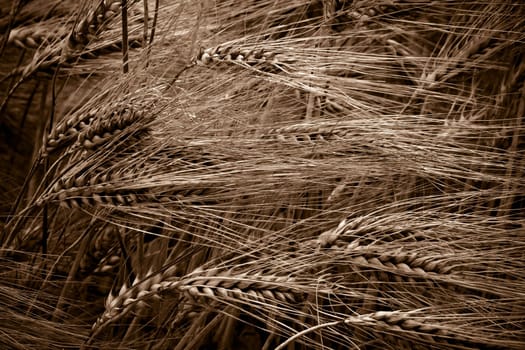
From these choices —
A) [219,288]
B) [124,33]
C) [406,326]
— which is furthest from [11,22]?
[406,326]

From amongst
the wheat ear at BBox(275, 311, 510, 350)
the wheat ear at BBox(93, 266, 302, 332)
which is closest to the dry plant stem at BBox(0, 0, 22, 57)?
the wheat ear at BBox(93, 266, 302, 332)

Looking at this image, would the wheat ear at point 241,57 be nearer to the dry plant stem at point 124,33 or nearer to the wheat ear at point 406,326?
the dry plant stem at point 124,33

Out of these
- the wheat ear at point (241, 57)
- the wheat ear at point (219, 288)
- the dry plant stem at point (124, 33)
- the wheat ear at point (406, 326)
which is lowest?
the wheat ear at point (406, 326)

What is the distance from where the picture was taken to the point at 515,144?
3.82 feet

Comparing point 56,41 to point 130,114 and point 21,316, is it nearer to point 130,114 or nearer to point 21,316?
point 130,114

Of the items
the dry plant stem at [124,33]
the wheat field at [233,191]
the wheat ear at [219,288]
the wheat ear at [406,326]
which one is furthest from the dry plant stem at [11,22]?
the wheat ear at [406,326]

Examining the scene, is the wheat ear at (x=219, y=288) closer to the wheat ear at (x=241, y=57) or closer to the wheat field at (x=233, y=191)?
the wheat field at (x=233, y=191)

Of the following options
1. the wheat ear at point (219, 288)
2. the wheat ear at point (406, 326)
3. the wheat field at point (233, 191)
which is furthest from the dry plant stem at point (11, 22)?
the wheat ear at point (406, 326)

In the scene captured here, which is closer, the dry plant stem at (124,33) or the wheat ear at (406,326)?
the wheat ear at (406,326)

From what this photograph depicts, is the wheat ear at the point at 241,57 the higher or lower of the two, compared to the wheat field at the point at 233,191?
higher

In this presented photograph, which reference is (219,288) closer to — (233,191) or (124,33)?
(233,191)

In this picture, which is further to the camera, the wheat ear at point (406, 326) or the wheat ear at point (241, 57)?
the wheat ear at point (241, 57)

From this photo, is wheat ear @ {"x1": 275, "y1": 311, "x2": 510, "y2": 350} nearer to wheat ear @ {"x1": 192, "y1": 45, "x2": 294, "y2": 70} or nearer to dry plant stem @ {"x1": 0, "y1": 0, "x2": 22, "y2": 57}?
wheat ear @ {"x1": 192, "y1": 45, "x2": 294, "y2": 70}

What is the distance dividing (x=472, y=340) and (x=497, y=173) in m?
0.44
